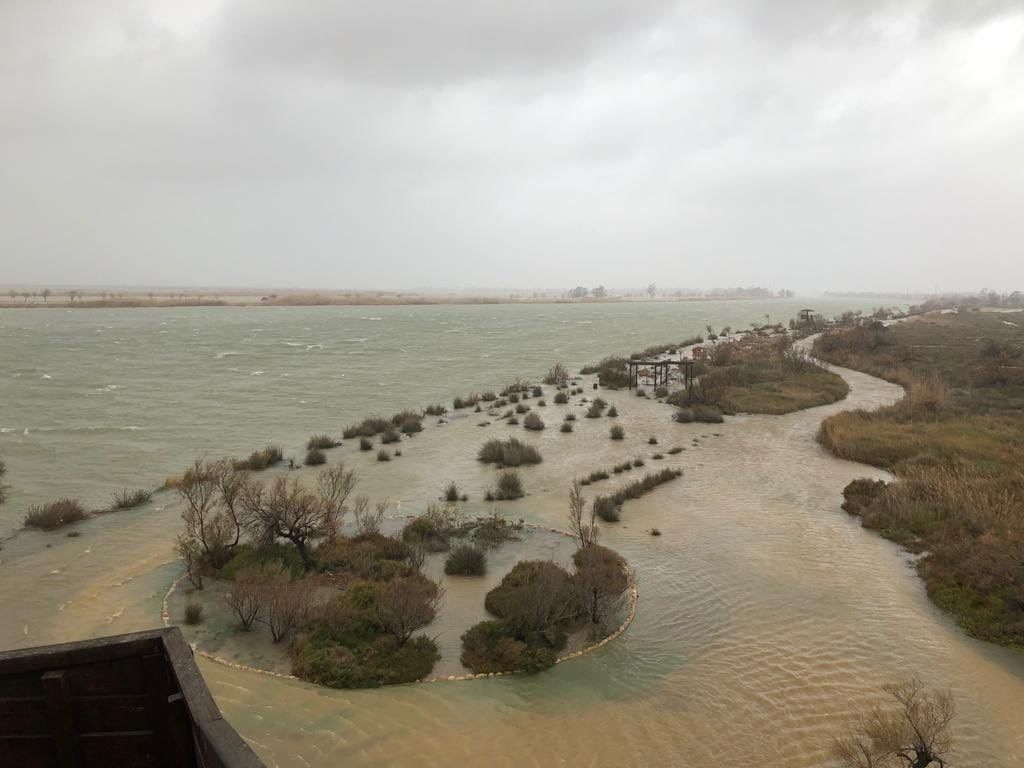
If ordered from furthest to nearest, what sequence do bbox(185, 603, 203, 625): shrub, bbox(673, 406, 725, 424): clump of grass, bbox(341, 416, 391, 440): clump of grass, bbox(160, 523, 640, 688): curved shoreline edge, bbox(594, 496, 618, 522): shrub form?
bbox(673, 406, 725, 424): clump of grass → bbox(341, 416, 391, 440): clump of grass → bbox(594, 496, 618, 522): shrub → bbox(185, 603, 203, 625): shrub → bbox(160, 523, 640, 688): curved shoreline edge

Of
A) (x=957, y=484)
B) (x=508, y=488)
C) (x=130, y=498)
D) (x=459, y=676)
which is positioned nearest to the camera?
(x=459, y=676)

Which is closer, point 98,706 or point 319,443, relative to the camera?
point 98,706

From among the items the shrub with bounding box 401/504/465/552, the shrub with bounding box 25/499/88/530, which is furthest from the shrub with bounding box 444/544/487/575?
the shrub with bounding box 25/499/88/530

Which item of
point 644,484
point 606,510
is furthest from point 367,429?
point 606,510

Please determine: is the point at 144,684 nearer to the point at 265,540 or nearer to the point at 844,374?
the point at 265,540

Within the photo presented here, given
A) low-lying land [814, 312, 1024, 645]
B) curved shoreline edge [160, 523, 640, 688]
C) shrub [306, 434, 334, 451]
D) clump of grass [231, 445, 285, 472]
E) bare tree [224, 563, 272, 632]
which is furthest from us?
A: shrub [306, 434, 334, 451]

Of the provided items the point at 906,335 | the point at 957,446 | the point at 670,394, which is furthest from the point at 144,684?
the point at 906,335

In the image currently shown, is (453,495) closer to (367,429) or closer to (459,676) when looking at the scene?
(459,676)

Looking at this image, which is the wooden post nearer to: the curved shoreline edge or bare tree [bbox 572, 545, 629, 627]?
the curved shoreline edge
